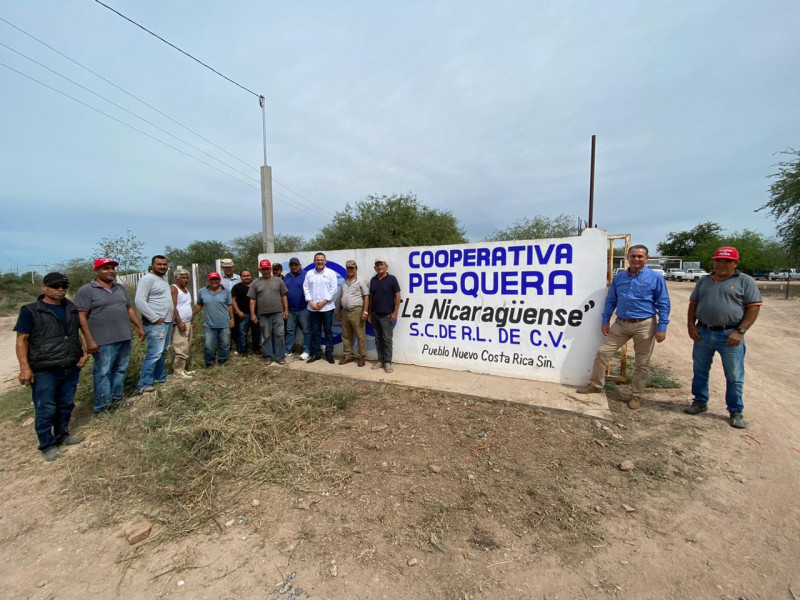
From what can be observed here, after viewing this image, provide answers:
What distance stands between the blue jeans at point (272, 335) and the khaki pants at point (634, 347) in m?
4.53

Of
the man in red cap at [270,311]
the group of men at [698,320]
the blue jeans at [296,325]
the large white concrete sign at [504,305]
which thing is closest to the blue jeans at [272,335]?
the man in red cap at [270,311]

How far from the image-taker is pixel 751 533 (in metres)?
2.21

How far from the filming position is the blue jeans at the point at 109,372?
13.0 feet

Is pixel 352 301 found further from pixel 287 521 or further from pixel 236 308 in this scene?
pixel 287 521

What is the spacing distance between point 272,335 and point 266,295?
70 centimetres

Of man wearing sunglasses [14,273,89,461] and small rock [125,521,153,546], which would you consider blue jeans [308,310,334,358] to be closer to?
man wearing sunglasses [14,273,89,461]

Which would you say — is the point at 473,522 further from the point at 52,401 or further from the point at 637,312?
the point at 52,401

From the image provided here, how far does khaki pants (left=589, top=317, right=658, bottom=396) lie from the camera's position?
12.6 feet

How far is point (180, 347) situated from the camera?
5.21 metres

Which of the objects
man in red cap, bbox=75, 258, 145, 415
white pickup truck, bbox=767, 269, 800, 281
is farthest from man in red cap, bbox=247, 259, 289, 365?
white pickup truck, bbox=767, 269, 800, 281

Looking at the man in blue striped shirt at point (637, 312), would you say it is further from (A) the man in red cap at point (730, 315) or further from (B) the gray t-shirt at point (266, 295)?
(B) the gray t-shirt at point (266, 295)

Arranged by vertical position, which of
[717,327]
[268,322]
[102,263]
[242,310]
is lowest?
[268,322]

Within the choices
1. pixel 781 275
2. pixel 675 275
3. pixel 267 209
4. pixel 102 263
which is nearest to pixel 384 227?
pixel 267 209

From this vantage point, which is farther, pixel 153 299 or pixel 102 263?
pixel 153 299
